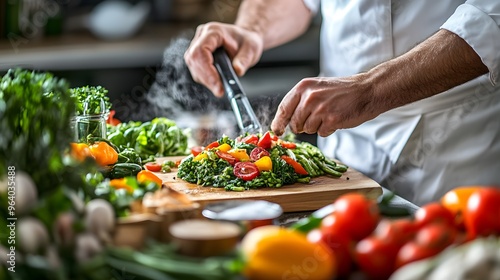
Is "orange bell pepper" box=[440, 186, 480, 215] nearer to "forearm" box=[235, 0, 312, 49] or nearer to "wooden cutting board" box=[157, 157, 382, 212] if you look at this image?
"wooden cutting board" box=[157, 157, 382, 212]

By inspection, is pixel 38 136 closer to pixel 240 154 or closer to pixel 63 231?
pixel 63 231

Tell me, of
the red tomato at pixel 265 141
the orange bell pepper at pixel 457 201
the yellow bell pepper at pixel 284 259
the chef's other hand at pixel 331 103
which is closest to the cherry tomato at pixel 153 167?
the red tomato at pixel 265 141

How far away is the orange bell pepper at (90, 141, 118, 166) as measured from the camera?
187 cm

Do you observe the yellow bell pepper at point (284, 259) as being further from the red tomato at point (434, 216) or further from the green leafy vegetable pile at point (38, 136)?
the green leafy vegetable pile at point (38, 136)

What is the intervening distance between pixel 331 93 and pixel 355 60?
438 mm

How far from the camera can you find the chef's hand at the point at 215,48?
245 cm

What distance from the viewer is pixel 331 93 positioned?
193 centimetres

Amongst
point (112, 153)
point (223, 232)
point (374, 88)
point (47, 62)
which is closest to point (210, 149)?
point (112, 153)

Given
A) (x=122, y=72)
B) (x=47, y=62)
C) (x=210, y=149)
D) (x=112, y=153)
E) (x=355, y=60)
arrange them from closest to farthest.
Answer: (x=112, y=153), (x=210, y=149), (x=355, y=60), (x=47, y=62), (x=122, y=72)

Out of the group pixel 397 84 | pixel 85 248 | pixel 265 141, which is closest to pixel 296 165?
pixel 265 141

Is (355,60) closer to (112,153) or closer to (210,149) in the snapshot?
(210,149)

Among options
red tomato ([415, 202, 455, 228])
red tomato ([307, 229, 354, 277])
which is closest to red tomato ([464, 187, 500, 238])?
red tomato ([415, 202, 455, 228])

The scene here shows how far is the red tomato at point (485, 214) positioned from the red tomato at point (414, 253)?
0.29 ft

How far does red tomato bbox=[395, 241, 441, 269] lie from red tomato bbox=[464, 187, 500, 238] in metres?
0.09
